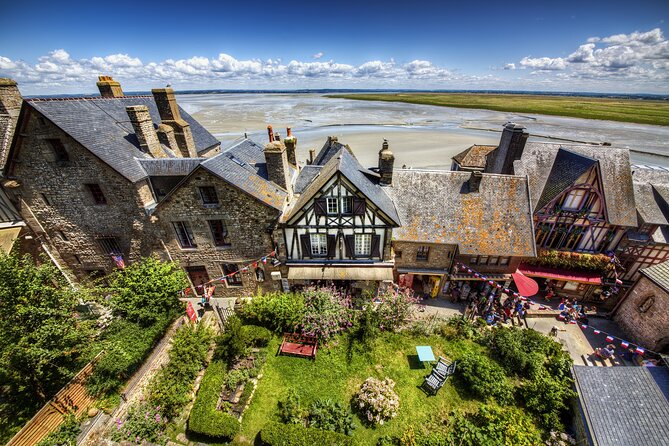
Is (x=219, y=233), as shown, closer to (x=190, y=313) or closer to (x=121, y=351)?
(x=190, y=313)

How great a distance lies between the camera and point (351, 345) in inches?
606

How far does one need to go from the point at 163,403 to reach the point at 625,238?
28.7 metres

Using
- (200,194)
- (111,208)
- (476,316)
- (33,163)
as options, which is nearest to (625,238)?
(476,316)

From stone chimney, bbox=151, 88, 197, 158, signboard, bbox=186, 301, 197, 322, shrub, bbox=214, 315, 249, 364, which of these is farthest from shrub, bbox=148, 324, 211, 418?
stone chimney, bbox=151, 88, 197, 158

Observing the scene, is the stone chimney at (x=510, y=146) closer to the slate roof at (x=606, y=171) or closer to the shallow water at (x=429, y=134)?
the slate roof at (x=606, y=171)

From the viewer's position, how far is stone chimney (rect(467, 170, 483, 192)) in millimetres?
18005

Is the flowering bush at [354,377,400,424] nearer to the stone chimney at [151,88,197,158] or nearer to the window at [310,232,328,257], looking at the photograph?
the window at [310,232,328,257]

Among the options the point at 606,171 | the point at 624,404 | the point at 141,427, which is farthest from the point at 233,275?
the point at 606,171

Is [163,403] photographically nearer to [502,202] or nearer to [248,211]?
[248,211]

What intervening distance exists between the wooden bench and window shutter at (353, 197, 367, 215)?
7.66m

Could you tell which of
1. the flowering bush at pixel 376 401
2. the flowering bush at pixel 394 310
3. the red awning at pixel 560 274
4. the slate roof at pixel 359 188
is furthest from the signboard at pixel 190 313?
the red awning at pixel 560 274

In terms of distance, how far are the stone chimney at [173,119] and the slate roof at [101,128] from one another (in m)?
2.37

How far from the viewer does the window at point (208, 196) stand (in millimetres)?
15023

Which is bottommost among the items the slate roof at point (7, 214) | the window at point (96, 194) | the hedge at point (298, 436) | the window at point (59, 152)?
the hedge at point (298, 436)
